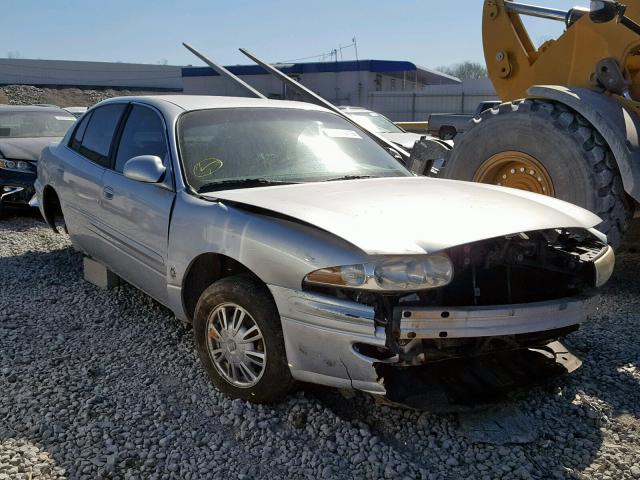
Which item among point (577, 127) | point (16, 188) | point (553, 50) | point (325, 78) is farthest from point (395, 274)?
point (325, 78)

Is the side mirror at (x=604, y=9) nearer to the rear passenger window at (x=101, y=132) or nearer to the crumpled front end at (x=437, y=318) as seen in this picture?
the crumpled front end at (x=437, y=318)

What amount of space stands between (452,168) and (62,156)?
11.1ft

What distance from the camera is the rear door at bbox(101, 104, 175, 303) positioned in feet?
11.5

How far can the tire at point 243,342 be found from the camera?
9.23 feet

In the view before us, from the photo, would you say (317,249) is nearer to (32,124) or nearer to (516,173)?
(516,173)

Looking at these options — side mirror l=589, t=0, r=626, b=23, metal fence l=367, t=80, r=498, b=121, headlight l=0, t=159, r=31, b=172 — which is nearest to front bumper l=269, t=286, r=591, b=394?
side mirror l=589, t=0, r=626, b=23

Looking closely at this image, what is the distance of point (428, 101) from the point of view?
29312 mm

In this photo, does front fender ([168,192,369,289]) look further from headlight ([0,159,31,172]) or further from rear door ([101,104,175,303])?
headlight ([0,159,31,172])

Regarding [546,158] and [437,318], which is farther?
[546,158]

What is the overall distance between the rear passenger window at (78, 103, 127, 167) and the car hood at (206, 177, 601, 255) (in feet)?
5.33

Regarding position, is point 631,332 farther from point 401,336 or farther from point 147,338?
point 147,338

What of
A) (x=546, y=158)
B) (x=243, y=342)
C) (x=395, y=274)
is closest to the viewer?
(x=395, y=274)

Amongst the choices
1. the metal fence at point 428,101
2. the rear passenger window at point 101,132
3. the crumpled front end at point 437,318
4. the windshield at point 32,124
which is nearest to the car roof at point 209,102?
the rear passenger window at point 101,132

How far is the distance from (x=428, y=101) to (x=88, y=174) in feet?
87.3
